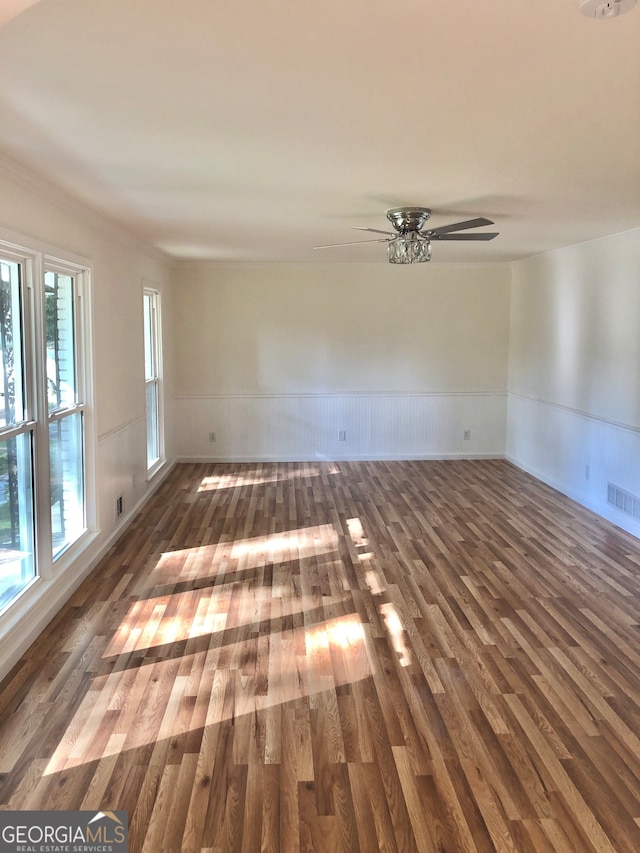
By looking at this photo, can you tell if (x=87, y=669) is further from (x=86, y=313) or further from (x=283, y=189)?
(x=283, y=189)

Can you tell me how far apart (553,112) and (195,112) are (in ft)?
4.49

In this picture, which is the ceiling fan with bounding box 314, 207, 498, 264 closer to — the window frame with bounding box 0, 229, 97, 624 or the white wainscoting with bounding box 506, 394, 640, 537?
the window frame with bounding box 0, 229, 97, 624

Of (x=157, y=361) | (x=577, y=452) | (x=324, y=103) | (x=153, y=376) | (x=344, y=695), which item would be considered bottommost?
(x=344, y=695)

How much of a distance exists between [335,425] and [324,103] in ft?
20.0

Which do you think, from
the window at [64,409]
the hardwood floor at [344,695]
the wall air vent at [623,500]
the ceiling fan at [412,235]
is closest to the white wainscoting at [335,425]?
the wall air vent at [623,500]

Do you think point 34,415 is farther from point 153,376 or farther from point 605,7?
point 153,376

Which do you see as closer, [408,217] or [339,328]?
[408,217]

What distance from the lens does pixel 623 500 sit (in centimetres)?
550

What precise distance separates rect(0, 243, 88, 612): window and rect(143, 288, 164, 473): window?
2.50m

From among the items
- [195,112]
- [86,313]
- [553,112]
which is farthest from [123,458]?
[553,112]

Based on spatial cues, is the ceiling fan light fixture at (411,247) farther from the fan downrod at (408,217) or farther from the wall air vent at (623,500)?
the wall air vent at (623,500)

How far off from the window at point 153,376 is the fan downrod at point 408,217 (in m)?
3.34

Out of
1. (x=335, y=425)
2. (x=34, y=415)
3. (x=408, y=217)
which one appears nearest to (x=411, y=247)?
(x=408, y=217)

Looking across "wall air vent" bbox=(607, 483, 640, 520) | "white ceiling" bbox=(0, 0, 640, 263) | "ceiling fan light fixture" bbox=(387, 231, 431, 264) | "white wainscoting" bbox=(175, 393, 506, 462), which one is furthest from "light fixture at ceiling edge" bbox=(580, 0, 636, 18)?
"white wainscoting" bbox=(175, 393, 506, 462)
